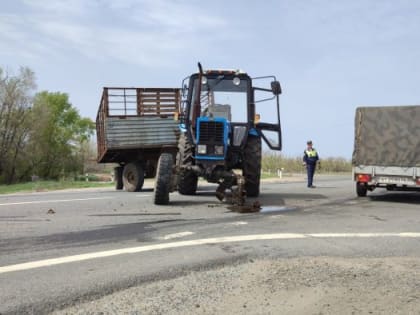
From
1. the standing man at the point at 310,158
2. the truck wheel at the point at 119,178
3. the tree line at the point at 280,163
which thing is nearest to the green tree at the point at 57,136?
the tree line at the point at 280,163

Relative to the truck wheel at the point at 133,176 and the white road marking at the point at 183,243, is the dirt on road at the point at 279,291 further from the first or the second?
the truck wheel at the point at 133,176

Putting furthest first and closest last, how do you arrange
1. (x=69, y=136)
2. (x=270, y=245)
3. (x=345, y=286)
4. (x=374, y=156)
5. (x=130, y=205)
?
(x=69, y=136)
(x=374, y=156)
(x=130, y=205)
(x=270, y=245)
(x=345, y=286)

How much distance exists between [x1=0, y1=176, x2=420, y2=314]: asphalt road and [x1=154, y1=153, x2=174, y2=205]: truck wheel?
43cm

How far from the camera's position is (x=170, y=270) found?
491 centimetres

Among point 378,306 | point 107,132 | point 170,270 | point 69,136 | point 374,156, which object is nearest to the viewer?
point 378,306

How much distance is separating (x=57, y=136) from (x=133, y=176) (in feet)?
139

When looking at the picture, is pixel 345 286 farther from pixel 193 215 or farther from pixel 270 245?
pixel 193 215

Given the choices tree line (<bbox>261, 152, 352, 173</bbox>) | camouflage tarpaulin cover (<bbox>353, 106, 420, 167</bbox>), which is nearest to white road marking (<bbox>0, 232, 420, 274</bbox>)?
camouflage tarpaulin cover (<bbox>353, 106, 420, 167</bbox>)

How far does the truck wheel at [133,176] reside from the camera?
639 inches

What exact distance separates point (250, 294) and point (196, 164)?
6740 mm

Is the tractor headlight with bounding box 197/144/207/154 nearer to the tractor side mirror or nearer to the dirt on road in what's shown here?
the tractor side mirror

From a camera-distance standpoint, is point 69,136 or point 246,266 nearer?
point 246,266

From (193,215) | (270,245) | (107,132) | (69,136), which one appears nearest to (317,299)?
(270,245)

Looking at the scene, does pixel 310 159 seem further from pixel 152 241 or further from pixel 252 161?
pixel 152 241
